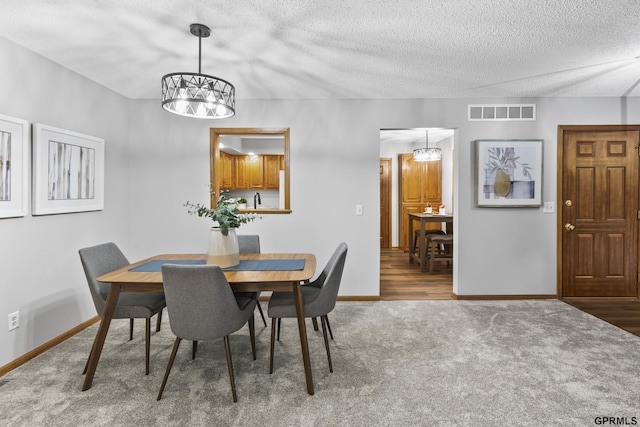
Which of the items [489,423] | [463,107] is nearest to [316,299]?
[489,423]

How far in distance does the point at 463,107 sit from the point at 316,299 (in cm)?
298

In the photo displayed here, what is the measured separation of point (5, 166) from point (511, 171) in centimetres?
470

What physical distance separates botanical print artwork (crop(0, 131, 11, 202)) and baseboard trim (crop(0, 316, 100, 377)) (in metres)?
1.17

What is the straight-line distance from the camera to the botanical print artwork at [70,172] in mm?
2846

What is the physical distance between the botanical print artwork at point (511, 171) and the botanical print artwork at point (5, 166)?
440cm

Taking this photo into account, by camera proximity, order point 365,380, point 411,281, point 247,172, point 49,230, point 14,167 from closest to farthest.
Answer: point 365,380 → point 14,167 → point 49,230 → point 411,281 → point 247,172

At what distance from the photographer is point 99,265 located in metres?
2.45

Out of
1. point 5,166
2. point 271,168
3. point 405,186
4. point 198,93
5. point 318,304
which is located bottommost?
point 318,304

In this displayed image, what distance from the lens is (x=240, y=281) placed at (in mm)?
2072

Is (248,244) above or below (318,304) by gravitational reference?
above

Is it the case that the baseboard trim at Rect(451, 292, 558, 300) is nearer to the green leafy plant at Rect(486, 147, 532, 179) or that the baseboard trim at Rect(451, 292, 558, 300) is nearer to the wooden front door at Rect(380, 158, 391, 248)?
the green leafy plant at Rect(486, 147, 532, 179)

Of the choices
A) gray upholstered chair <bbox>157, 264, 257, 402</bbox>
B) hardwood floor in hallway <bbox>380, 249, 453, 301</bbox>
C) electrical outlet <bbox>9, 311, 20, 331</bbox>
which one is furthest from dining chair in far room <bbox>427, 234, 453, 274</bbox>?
electrical outlet <bbox>9, 311, 20, 331</bbox>

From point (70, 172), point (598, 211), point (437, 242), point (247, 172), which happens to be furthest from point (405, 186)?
point (70, 172)

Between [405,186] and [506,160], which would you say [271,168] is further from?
[506,160]
